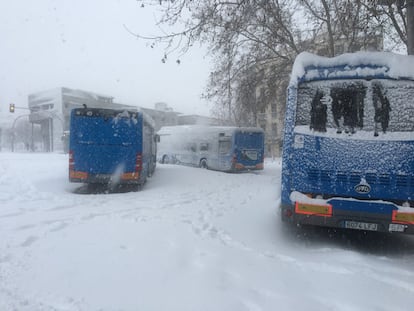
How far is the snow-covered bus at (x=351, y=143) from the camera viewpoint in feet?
18.2

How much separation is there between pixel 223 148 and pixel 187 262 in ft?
61.2

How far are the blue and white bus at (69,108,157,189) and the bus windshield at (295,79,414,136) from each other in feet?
24.8

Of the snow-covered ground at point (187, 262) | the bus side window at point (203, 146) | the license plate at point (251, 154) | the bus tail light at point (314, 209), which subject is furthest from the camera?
the bus side window at point (203, 146)

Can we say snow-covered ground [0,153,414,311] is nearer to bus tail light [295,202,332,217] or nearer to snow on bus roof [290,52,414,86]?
bus tail light [295,202,332,217]

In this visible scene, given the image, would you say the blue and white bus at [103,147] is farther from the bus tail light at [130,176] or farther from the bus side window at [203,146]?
the bus side window at [203,146]

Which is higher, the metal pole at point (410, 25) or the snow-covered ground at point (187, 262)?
the metal pole at point (410, 25)

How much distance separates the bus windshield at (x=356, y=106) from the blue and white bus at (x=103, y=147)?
24.8ft

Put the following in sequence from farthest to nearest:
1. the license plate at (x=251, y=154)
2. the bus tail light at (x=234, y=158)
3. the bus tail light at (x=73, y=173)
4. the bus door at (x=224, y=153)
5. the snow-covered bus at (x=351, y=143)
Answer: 1. the license plate at (x=251, y=154)
2. the bus door at (x=224, y=153)
3. the bus tail light at (x=234, y=158)
4. the bus tail light at (x=73, y=173)
5. the snow-covered bus at (x=351, y=143)

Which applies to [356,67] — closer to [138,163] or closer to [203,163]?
[138,163]

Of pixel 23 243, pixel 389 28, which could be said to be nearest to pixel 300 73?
pixel 23 243

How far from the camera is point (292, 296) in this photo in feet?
12.4

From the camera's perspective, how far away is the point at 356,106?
230 inches

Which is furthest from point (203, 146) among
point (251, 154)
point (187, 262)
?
point (187, 262)

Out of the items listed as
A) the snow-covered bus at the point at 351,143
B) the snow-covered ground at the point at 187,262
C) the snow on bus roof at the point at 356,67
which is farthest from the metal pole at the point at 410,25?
the snow-covered ground at the point at 187,262
